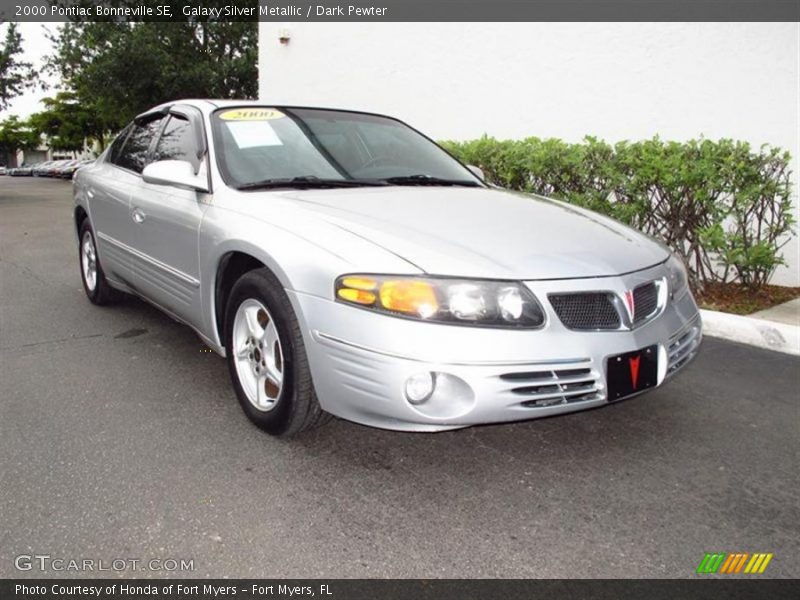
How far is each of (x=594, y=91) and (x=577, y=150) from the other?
1.81 m

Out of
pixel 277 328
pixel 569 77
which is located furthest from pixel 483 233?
pixel 569 77

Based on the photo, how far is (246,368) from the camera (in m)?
3.12

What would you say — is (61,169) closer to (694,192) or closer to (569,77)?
(569,77)

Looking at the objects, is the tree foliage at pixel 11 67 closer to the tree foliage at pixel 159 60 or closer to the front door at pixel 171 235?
the tree foliage at pixel 159 60

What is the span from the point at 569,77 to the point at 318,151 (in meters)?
5.28

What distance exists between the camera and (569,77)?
25.9 ft

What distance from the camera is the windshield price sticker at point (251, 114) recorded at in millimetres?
3659

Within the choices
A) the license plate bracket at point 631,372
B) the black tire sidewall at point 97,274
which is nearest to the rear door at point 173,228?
the black tire sidewall at point 97,274

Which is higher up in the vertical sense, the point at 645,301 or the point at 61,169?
the point at 645,301

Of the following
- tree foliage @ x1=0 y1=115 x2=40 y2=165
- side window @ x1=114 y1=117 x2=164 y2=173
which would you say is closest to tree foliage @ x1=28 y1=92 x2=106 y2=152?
tree foliage @ x1=0 y1=115 x2=40 y2=165

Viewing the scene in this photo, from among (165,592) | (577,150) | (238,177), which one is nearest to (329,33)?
(577,150)

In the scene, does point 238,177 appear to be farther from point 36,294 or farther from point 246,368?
point 36,294

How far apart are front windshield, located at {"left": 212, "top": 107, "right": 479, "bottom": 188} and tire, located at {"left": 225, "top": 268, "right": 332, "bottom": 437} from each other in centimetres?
63

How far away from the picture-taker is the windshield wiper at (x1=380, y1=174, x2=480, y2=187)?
11.7ft
